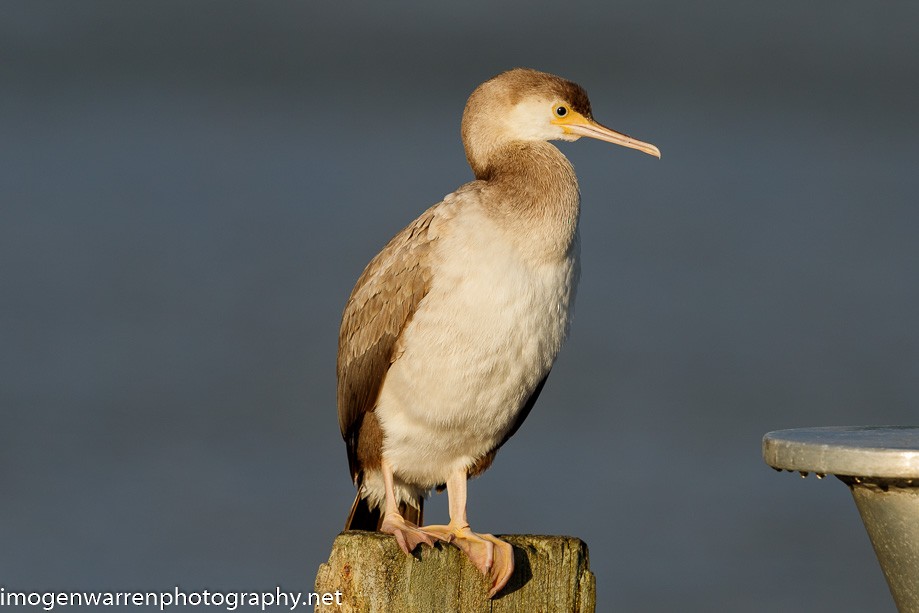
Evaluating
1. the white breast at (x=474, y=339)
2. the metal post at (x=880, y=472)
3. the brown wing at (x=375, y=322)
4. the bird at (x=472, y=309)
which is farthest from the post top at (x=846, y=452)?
the brown wing at (x=375, y=322)

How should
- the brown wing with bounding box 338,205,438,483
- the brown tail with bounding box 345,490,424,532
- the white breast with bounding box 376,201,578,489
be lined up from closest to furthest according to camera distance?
1. the white breast with bounding box 376,201,578,489
2. the brown wing with bounding box 338,205,438,483
3. the brown tail with bounding box 345,490,424,532

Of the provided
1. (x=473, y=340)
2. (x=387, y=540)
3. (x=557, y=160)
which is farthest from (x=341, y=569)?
(x=557, y=160)

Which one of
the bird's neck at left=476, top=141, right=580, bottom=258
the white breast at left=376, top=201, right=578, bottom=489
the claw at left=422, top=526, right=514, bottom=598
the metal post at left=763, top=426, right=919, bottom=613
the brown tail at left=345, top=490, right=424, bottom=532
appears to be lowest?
the metal post at left=763, top=426, right=919, bottom=613

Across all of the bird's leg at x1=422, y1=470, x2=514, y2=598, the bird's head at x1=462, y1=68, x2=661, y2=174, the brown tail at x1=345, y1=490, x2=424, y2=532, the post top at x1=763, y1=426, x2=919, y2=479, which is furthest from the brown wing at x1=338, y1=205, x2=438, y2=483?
the post top at x1=763, y1=426, x2=919, y2=479

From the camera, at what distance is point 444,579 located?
10.5 feet

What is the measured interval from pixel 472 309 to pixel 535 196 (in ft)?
1.55

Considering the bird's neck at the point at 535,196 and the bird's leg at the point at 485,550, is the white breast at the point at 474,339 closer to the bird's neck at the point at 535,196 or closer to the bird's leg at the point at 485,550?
the bird's neck at the point at 535,196

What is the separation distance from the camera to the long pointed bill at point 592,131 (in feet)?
14.5

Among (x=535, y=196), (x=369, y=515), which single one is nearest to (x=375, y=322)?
(x=535, y=196)

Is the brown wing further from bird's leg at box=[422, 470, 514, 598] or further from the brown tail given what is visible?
bird's leg at box=[422, 470, 514, 598]

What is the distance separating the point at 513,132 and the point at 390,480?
4.46ft

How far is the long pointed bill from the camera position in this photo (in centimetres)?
443

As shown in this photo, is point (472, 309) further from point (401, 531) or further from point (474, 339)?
point (401, 531)

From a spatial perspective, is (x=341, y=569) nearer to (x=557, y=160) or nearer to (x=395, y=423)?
(x=395, y=423)
